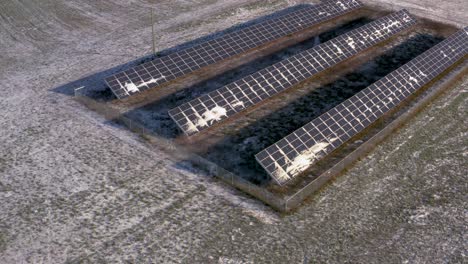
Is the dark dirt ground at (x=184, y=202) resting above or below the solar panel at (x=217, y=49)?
below

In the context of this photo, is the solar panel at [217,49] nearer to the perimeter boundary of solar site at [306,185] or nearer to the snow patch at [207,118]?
the perimeter boundary of solar site at [306,185]

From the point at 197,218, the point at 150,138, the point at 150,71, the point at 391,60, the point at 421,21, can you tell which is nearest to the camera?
the point at 197,218

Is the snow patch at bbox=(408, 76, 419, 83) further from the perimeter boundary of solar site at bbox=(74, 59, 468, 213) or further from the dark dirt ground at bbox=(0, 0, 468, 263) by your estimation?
the dark dirt ground at bbox=(0, 0, 468, 263)

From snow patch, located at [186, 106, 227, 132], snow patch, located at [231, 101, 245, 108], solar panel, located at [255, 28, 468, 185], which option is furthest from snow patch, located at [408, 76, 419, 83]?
snow patch, located at [186, 106, 227, 132]

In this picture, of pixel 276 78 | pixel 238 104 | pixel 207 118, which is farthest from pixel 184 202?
pixel 276 78

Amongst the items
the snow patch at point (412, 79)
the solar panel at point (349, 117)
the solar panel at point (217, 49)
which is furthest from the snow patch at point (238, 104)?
the snow patch at point (412, 79)

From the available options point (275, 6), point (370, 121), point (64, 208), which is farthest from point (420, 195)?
point (275, 6)

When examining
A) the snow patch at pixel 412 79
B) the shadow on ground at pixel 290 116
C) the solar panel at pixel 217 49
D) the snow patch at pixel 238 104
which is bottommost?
the shadow on ground at pixel 290 116

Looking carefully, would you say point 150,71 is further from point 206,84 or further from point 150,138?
point 150,138
